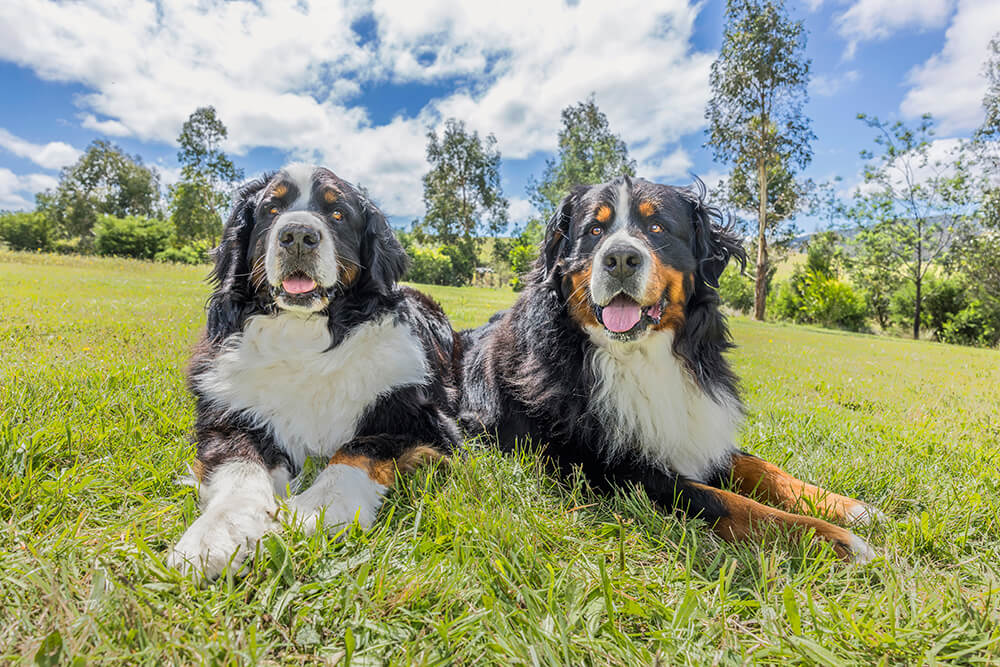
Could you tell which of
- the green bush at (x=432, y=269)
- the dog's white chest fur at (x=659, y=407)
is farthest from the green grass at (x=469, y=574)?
the green bush at (x=432, y=269)

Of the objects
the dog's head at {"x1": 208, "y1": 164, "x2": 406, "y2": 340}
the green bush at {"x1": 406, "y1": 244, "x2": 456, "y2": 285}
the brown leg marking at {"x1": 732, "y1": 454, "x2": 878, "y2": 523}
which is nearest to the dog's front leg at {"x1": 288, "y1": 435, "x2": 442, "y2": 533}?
the dog's head at {"x1": 208, "y1": 164, "x2": 406, "y2": 340}

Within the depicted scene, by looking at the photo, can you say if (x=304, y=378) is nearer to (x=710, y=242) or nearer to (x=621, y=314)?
(x=621, y=314)

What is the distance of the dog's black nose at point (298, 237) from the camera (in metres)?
2.56

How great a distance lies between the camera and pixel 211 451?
2.39m

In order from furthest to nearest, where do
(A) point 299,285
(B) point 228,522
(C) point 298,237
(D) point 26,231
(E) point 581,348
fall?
(D) point 26,231
(E) point 581,348
(A) point 299,285
(C) point 298,237
(B) point 228,522

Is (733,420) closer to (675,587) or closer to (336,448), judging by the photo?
(675,587)

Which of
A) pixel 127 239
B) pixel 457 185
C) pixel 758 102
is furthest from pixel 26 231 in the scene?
pixel 758 102

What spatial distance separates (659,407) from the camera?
2.71m

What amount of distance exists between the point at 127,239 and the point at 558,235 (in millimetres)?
49681

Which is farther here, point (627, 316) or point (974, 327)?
point (974, 327)

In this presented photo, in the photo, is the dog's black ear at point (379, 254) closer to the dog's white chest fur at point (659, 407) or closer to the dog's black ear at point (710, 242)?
the dog's white chest fur at point (659, 407)

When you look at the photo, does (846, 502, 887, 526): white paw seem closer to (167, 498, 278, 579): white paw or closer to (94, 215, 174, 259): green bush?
(167, 498, 278, 579): white paw

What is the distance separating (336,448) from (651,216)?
220cm

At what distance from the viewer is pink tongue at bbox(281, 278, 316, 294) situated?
8.82 feet
